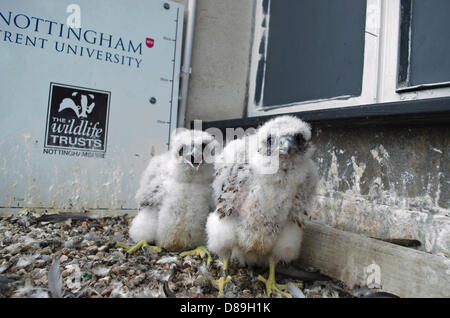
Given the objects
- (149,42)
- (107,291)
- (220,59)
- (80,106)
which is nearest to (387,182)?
(107,291)

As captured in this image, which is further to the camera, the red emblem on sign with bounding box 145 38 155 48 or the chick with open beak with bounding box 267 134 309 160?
the red emblem on sign with bounding box 145 38 155 48

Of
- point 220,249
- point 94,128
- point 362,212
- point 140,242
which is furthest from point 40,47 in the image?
point 362,212

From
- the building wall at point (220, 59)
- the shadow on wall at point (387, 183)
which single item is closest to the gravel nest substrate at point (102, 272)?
the shadow on wall at point (387, 183)

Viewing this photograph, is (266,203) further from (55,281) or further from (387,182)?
(55,281)

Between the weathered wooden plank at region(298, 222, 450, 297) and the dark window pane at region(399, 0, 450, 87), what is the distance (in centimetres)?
127

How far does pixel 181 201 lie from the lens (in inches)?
91.7

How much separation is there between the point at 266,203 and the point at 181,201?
762 millimetres

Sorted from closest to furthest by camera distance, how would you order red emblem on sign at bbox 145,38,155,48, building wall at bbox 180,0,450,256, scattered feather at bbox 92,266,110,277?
1. scattered feather at bbox 92,266,110,277
2. building wall at bbox 180,0,450,256
3. red emblem on sign at bbox 145,38,155,48

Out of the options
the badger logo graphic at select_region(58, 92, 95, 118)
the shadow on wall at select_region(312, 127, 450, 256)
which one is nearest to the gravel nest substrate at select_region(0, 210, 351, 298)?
the shadow on wall at select_region(312, 127, 450, 256)

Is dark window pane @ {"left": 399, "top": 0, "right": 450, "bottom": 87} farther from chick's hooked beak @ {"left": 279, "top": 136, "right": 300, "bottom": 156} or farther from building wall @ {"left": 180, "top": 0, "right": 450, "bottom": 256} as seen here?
chick's hooked beak @ {"left": 279, "top": 136, "right": 300, "bottom": 156}

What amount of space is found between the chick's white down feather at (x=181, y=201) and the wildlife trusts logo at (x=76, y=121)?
46.0 inches

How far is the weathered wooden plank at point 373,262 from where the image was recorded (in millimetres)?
1599

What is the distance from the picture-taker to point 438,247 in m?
2.06

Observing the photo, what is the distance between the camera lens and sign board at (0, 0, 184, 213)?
2994 mm
